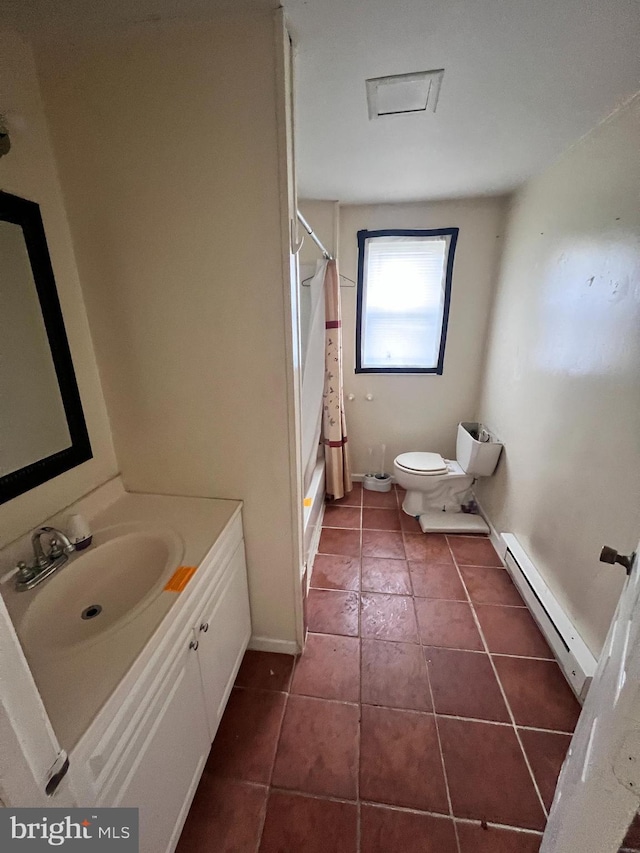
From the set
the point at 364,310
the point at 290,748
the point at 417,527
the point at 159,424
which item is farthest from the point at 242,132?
the point at 417,527

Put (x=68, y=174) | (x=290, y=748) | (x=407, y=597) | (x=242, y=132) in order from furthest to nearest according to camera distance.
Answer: (x=407, y=597) → (x=290, y=748) → (x=68, y=174) → (x=242, y=132)

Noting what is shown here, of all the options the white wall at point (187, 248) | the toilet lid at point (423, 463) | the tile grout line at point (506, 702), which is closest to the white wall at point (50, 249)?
the white wall at point (187, 248)

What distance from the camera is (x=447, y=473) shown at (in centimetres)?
263

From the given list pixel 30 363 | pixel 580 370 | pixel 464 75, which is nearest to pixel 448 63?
pixel 464 75

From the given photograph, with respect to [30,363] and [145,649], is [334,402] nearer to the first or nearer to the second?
[30,363]

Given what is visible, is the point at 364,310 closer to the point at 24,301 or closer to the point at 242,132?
the point at 242,132

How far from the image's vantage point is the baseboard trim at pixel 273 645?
5.41 feet

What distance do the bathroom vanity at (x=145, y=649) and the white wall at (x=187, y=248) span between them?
0.20 metres

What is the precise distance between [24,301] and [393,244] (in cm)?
247

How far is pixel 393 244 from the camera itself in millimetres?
2729

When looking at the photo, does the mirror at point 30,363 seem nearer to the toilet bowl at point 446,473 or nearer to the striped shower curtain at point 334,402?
the striped shower curtain at point 334,402

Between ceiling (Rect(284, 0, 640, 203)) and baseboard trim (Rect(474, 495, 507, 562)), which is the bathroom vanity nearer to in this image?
ceiling (Rect(284, 0, 640, 203))

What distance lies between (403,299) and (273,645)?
260 centimetres

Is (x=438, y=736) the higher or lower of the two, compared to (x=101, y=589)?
lower
